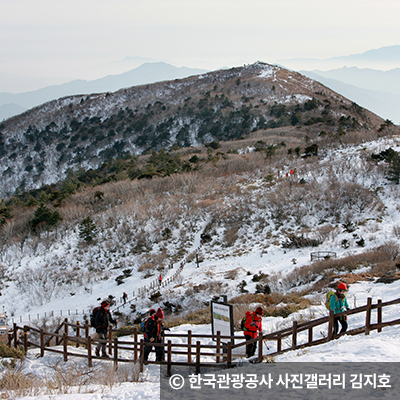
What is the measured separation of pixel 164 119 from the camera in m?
81.8

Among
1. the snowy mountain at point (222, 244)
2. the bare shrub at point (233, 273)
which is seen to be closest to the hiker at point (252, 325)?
the snowy mountain at point (222, 244)

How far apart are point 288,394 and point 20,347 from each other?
920 centimetres

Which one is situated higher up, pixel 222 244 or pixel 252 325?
pixel 252 325

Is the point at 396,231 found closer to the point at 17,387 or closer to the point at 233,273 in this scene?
the point at 233,273

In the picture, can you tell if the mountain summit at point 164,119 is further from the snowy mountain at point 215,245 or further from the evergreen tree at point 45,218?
the evergreen tree at point 45,218

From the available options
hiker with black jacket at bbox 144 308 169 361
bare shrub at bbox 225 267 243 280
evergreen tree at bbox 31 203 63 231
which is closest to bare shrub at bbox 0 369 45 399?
hiker with black jacket at bbox 144 308 169 361

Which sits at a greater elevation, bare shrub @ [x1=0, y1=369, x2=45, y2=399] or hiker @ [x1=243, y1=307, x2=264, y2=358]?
hiker @ [x1=243, y1=307, x2=264, y2=358]

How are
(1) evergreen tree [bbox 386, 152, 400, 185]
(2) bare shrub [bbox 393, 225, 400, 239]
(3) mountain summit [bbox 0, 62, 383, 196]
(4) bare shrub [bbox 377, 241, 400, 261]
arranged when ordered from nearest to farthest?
(4) bare shrub [bbox 377, 241, 400, 261] < (2) bare shrub [bbox 393, 225, 400, 239] < (1) evergreen tree [bbox 386, 152, 400, 185] < (3) mountain summit [bbox 0, 62, 383, 196]

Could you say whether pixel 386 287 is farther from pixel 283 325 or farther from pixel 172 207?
pixel 172 207

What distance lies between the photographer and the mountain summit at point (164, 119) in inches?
2746

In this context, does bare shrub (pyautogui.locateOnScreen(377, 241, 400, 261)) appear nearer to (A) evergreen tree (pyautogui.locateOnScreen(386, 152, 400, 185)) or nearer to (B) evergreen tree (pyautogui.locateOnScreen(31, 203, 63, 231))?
(A) evergreen tree (pyautogui.locateOnScreen(386, 152, 400, 185))

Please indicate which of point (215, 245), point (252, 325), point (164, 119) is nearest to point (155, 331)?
point (252, 325)

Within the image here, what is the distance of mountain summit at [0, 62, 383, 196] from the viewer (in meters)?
69.8

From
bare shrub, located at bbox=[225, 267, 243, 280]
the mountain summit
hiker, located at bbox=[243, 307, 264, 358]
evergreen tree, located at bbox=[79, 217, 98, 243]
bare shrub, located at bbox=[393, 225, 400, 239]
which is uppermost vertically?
the mountain summit
